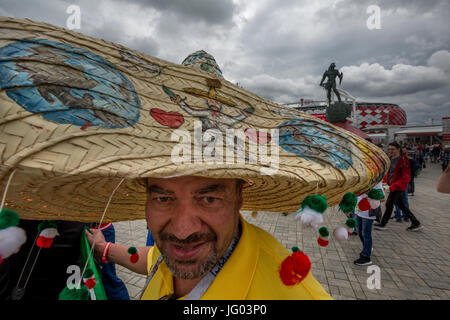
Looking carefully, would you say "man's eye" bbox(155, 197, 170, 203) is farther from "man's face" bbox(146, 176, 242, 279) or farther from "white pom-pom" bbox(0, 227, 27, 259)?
"white pom-pom" bbox(0, 227, 27, 259)

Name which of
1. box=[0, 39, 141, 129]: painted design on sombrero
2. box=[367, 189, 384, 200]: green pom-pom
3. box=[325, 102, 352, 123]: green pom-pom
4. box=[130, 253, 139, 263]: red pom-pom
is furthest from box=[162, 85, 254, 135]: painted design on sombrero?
box=[325, 102, 352, 123]: green pom-pom

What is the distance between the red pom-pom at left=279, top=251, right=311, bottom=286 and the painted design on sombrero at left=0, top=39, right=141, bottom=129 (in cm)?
76

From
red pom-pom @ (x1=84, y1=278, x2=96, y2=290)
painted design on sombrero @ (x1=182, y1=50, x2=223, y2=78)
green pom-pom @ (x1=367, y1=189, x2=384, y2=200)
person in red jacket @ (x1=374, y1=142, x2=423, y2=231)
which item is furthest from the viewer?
person in red jacket @ (x1=374, y1=142, x2=423, y2=231)

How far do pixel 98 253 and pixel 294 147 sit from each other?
1.98 metres

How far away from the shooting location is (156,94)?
29.5 inches

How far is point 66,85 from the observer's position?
23.0 inches

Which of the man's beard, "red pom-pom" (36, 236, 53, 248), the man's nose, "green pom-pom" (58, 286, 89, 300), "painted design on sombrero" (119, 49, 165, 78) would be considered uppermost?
"painted design on sombrero" (119, 49, 165, 78)

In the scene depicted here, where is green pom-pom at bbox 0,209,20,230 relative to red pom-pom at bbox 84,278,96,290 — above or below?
above

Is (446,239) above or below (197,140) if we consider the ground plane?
below

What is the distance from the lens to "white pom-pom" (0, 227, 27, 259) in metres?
0.54

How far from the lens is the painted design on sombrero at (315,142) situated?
839 millimetres

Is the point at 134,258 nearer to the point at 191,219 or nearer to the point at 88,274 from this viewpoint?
the point at 88,274

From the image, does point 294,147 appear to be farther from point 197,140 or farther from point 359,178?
point 197,140
